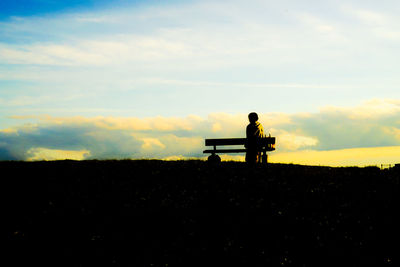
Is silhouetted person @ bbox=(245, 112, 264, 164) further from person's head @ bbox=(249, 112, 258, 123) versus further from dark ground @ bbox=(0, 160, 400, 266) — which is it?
dark ground @ bbox=(0, 160, 400, 266)

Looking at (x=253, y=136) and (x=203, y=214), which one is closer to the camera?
(x=203, y=214)

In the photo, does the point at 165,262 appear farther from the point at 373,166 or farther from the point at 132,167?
the point at 373,166

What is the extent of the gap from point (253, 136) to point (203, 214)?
8.04 metres

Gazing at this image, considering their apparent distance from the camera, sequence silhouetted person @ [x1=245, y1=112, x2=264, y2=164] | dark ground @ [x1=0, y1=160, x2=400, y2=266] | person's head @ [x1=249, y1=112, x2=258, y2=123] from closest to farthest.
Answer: dark ground @ [x1=0, y1=160, x2=400, y2=266] < person's head @ [x1=249, y1=112, x2=258, y2=123] < silhouetted person @ [x1=245, y1=112, x2=264, y2=164]

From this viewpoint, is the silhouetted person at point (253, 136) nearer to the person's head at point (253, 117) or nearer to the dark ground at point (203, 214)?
the person's head at point (253, 117)

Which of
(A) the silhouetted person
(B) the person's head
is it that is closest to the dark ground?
(A) the silhouetted person

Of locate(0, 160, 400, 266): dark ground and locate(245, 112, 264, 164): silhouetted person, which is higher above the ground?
locate(245, 112, 264, 164): silhouetted person

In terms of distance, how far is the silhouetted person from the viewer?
1977 cm

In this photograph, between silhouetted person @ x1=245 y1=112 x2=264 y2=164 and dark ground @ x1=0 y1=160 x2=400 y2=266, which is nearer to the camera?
dark ground @ x1=0 y1=160 x2=400 y2=266

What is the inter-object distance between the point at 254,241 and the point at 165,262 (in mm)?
2532

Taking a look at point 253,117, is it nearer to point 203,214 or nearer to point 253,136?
point 253,136

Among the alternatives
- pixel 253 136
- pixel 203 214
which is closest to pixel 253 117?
pixel 253 136

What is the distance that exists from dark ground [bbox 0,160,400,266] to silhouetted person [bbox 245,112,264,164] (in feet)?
7.98

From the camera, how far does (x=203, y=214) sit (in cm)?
1240
